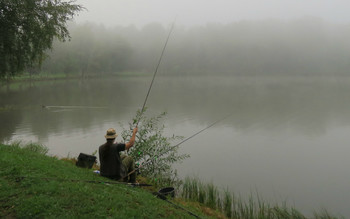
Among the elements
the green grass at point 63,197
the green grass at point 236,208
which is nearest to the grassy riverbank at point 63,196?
the green grass at point 63,197

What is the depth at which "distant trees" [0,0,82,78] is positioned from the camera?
10.7m

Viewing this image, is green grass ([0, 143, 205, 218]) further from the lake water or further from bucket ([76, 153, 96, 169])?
the lake water

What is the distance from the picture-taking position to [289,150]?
16.8 metres

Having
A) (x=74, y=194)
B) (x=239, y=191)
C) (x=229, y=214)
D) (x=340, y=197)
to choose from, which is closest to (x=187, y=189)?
(x=229, y=214)

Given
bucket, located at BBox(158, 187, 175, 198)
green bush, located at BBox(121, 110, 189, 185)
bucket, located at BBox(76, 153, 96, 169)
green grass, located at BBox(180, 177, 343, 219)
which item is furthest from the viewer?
green bush, located at BBox(121, 110, 189, 185)

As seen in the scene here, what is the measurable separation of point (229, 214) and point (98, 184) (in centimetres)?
404

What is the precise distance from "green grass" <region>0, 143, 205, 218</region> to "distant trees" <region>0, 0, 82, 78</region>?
6.82 metres

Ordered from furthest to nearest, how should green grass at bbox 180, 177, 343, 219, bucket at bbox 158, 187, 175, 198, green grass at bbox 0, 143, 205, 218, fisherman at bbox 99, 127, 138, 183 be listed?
1. green grass at bbox 180, 177, 343, 219
2. bucket at bbox 158, 187, 175, 198
3. fisherman at bbox 99, 127, 138, 183
4. green grass at bbox 0, 143, 205, 218

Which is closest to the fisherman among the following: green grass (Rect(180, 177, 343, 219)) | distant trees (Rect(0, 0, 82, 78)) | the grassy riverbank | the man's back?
the man's back

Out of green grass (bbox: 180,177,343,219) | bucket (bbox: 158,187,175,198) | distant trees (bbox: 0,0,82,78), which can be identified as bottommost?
green grass (bbox: 180,177,343,219)

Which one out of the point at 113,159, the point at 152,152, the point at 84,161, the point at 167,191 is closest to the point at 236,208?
the point at 167,191

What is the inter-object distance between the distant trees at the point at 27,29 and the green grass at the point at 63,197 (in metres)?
6.82

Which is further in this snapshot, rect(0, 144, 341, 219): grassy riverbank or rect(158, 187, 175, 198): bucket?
rect(158, 187, 175, 198): bucket

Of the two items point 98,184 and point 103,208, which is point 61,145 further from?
point 103,208
